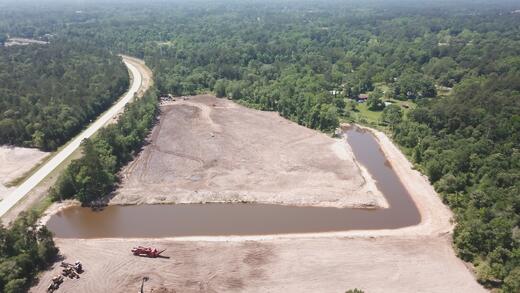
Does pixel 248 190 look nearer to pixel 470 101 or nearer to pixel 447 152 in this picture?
pixel 447 152

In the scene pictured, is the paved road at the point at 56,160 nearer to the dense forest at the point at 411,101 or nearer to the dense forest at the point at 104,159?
the dense forest at the point at 104,159

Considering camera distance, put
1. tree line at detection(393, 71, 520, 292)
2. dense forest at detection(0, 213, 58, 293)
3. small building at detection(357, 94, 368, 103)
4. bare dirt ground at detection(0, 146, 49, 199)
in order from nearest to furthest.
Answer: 1. dense forest at detection(0, 213, 58, 293)
2. tree line at detection(393, 71, 520, 292)
3. bare dirt ground at detection(0, 146, 49, 199)
4. small building at detection(357, 94, 368, 103)

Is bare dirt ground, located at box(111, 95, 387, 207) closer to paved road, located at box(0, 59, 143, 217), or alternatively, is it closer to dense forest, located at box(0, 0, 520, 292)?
dense forest, located at box(0, 0, 520, 292)

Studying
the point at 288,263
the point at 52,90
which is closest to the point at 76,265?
the point at 288,263

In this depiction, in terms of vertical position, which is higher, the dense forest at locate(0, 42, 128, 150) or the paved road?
the dense forest at locate(0, 42, 128, 150)

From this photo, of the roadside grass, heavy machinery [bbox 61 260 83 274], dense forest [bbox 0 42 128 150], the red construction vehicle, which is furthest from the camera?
dense forest [bbox 0 42 128 150]

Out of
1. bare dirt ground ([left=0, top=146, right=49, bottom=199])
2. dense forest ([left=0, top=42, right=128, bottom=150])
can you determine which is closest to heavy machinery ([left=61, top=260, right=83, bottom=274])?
bare dirt ground ([left=0, top=146, right=49, bottom=199])

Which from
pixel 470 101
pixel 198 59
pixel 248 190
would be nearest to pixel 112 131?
pixel 248 190
